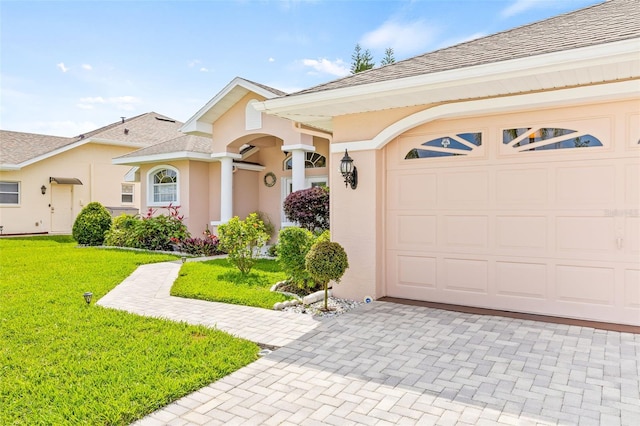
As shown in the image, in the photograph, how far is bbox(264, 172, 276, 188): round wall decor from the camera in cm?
1513

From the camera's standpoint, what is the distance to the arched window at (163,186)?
1571 centimetres

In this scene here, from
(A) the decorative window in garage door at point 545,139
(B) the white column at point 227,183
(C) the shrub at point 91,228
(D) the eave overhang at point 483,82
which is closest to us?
(D) the eave overhang at point 483,82

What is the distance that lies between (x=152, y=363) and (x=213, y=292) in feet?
11.0

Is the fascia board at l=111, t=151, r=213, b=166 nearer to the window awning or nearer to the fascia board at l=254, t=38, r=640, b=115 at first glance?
the window awning

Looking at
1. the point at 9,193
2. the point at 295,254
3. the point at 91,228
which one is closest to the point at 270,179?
the point at 91,228

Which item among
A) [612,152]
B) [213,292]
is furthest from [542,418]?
[213,292]

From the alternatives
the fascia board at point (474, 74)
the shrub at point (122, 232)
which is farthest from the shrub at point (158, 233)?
the fascia board at point (474, 74)

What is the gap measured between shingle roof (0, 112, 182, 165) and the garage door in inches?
698

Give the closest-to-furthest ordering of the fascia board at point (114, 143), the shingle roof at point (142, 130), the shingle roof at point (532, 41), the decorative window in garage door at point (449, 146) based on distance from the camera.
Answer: the shingle roof at point (532, 41)
the decorative window in garage door at point (449, 146)
the fascia board at point (114, 143)
the shingle roof at point (142, 130)

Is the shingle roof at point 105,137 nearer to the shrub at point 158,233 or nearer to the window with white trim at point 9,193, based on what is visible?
the window with white trim at point 9,193

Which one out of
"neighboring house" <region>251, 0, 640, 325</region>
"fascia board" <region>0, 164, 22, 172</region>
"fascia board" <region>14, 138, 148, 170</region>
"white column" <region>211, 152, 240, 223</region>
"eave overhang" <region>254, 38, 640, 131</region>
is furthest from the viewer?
"fascia board" <region>14, 138, 148, 170</region>

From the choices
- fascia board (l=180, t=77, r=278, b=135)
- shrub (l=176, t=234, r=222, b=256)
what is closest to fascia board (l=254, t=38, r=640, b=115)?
fascia board (l=180, t=77, r=278, b=135)

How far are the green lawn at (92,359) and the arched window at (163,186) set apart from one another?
8.48 m

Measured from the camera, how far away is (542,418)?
3.21m
